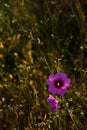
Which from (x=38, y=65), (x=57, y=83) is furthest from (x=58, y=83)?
(x=38, y=65)

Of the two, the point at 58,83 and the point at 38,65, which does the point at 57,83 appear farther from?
the point at 38,65

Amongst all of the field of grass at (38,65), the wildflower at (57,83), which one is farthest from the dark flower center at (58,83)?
the field of grass at (38,65)

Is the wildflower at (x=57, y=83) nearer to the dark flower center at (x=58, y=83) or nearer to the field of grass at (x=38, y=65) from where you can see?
the dark flower center at (x=58, y=83)

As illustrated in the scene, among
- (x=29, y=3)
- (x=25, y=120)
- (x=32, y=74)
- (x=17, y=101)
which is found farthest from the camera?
(x=29, y=3)

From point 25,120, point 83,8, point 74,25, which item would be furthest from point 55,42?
point 25,120

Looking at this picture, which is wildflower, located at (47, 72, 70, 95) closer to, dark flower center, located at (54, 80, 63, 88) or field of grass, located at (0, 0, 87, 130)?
dark flower center, located at (54, 80, 63, 88)

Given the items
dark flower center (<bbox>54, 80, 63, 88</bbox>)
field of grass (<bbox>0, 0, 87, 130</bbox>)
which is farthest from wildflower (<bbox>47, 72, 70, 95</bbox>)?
field of grass (<bbox>0, 0, 87, 130</bbox>)

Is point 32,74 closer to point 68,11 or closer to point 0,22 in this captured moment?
point 0,22
